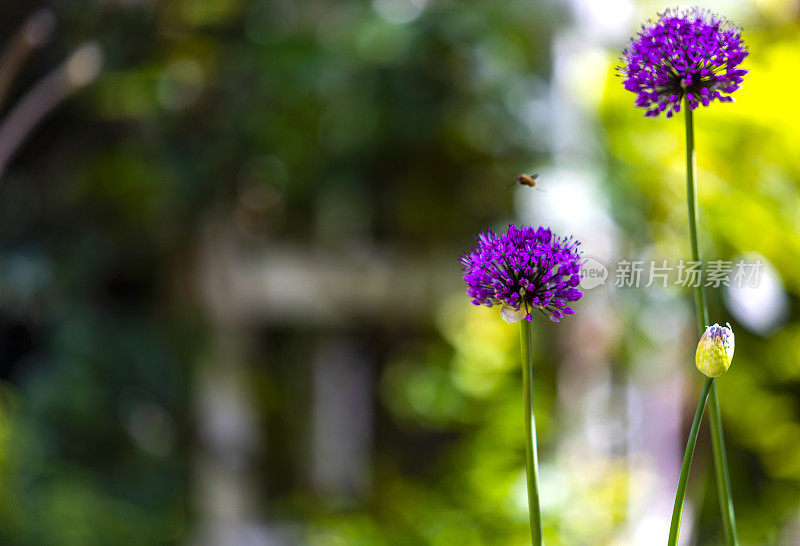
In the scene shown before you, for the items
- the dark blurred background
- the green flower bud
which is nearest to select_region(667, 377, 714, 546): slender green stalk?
the green flower bud

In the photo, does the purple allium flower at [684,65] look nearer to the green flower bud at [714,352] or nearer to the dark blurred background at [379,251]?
the green flower bud at [714,352]

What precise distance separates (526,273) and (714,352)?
0.06 metres

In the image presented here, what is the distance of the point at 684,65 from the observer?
0.25 metres

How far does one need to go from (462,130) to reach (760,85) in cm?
56

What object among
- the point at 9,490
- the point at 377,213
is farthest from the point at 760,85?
the point at 9,490

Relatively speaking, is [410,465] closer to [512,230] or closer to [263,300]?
[263,300]

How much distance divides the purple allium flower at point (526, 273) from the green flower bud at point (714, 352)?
41mm

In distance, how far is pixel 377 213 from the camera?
179 cm

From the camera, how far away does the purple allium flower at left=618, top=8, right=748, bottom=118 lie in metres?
0.25

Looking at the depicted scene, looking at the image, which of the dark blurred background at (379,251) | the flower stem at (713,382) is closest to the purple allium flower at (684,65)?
the flower stem at (713,382)

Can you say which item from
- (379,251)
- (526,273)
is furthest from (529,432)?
(379,251)

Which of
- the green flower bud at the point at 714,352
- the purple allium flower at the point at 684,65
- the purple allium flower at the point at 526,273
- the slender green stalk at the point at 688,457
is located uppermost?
the purple allium flower at the point at 684,65

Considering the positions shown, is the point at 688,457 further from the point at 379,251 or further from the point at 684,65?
the point at 379,251

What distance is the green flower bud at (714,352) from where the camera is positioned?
227mm
